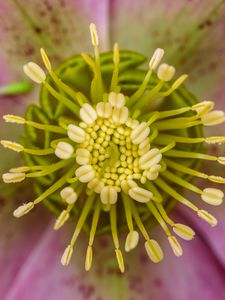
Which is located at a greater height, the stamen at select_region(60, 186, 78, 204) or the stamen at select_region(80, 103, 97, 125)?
the stamen at select_region(80, 103, 97, 125)

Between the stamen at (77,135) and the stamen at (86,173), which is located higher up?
the stamen at (77,135)

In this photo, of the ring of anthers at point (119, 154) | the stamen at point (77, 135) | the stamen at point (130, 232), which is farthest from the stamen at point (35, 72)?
the stamen at point (130, 232)

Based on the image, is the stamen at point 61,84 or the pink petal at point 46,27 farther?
the pink petal at point 46,27

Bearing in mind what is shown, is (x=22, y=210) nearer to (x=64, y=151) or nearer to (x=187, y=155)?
(x=64, y=151)

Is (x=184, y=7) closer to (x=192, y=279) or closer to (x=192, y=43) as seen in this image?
(x=192, y=43)

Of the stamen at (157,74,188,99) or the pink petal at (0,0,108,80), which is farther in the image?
the pink petal at (0,0,108,80)

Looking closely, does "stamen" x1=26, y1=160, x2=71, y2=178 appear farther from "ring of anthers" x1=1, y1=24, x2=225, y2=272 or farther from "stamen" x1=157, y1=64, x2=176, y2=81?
"stamen" x1=157, y1=64, x2=176, y2=81

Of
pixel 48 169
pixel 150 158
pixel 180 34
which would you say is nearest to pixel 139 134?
pixel 150 158

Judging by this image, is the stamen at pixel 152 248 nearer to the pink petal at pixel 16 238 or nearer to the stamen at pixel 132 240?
the stamen at pixel 132 240

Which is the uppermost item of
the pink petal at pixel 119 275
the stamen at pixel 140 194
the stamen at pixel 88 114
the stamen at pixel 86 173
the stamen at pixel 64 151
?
the stamen at pixel 88 114

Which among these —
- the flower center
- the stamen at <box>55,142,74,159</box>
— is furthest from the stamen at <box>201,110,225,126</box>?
the stamen at <box>55,142,74,159</box>
